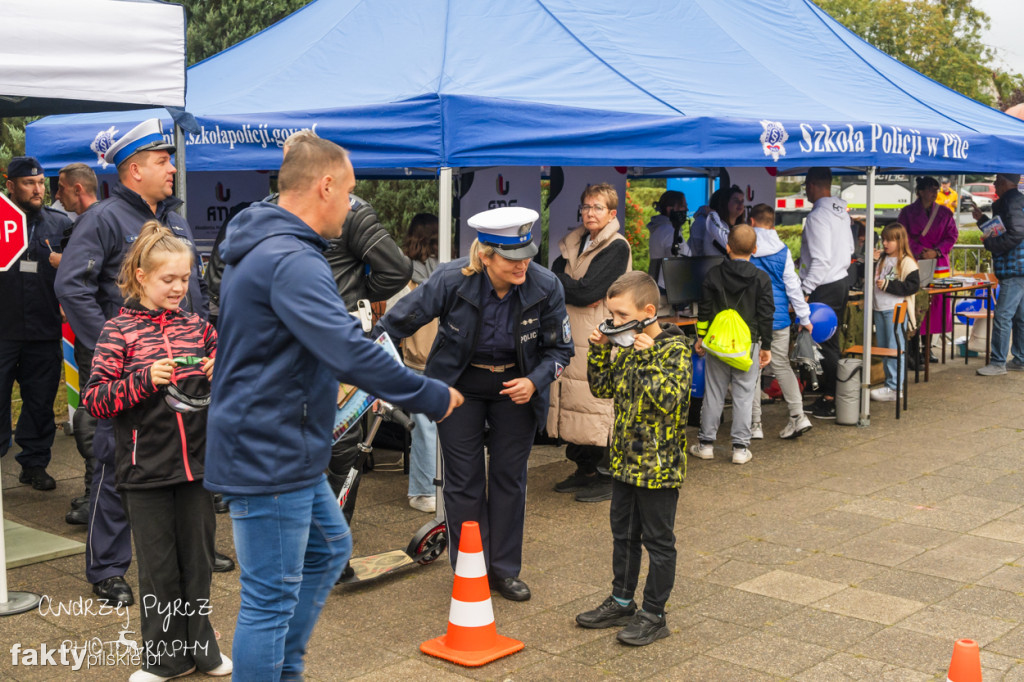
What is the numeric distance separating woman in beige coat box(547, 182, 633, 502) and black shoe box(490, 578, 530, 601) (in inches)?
67.7

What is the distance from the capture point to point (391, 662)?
443cm

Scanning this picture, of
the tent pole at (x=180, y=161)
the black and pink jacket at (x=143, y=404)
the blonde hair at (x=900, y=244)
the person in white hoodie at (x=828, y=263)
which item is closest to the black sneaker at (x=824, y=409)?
the person in white hoodie at (x=828, y=263)

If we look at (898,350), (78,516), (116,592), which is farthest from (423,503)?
(898,350)

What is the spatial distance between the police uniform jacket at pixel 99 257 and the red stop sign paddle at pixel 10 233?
0.34 metres

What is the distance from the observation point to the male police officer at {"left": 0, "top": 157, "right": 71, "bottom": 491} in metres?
6.95

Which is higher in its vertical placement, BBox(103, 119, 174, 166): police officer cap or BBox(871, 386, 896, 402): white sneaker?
BBox(103, 119, 174, 166): police officer cap

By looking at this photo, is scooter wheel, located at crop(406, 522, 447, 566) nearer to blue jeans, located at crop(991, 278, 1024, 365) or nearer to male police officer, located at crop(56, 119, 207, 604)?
male police officer, located at crop(56, 119, 207, 604)

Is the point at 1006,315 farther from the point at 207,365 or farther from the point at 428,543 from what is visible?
the point at 207,365

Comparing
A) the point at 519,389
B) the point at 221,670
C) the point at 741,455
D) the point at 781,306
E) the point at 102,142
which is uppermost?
the point at 102,142

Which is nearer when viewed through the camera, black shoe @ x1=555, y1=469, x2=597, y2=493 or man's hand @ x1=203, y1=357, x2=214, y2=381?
man's hand @ x1=203, y1=357, x2=214, y2=381

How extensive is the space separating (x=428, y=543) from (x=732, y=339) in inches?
123

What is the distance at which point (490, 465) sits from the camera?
5.15 meters

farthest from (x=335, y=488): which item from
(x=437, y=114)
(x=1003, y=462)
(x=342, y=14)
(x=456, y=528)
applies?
(x=1003, y=462)

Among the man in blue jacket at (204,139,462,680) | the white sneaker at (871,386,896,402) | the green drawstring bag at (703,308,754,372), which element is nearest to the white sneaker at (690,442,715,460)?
the green drawstring bag at (703,308,754,372)
